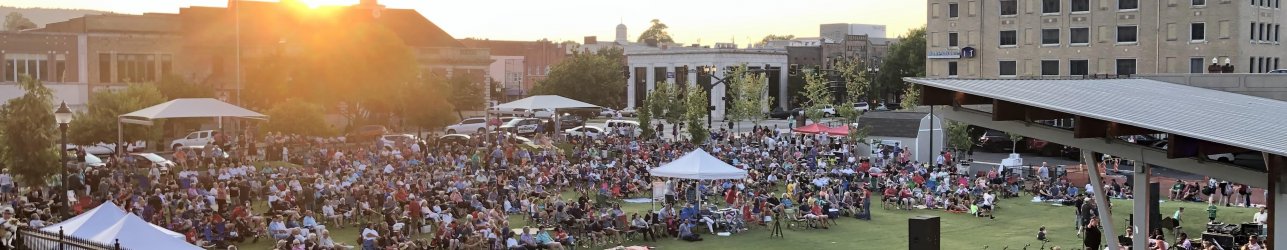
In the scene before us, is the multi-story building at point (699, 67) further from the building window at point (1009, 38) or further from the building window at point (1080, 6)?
the building window at point (1080, 6)

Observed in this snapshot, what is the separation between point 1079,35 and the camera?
65438 millimetres

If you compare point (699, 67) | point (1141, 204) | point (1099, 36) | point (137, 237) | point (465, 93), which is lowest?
point (137, 237)

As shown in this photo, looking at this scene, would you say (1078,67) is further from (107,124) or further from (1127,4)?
(107,124)

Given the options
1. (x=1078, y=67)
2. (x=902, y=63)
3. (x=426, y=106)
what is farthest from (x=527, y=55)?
(x=1078, y=67)

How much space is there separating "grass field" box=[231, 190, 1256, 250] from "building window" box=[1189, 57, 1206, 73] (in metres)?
31.0

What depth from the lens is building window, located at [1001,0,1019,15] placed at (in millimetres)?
66938

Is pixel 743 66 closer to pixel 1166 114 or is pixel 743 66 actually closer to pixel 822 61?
pixel 822 61

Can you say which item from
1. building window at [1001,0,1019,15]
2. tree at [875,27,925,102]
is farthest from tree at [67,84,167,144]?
tree at [875,27,925,102]

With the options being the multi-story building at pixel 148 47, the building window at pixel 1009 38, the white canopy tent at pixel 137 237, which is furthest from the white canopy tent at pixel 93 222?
the building window at pixel 1009 38

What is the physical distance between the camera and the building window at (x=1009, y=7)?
66938mm

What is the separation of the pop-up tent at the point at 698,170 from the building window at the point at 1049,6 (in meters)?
41.1

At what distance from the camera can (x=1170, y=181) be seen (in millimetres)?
41250

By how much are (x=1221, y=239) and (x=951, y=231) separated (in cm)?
604

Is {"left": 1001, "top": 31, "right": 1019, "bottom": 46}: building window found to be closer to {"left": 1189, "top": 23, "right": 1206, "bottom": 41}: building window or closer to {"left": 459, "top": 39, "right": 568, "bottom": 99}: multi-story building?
{"left": 1189, "top": 23, "right": 1206, "bottom": 41}: building window
